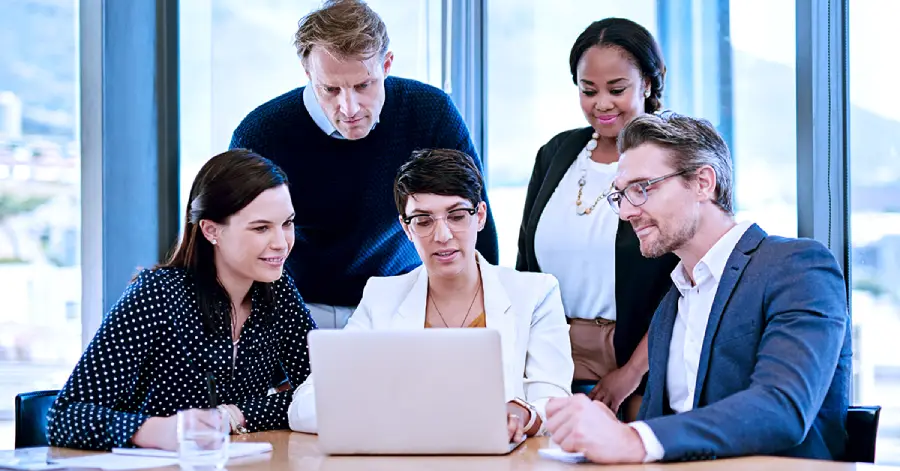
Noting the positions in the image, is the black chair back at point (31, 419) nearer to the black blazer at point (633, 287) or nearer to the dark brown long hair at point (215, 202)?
the dark brown long hair at point (215, 202)

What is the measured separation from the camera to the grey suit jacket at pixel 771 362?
6.07 feet

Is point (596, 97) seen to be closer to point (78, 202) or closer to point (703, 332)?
point (703, 332)

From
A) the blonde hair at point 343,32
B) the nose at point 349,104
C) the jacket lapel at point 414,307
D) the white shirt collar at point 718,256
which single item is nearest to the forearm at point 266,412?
the jacket lapel at point 414,307

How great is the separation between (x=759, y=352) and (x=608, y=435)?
1.23ft

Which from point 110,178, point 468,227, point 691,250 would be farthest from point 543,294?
point 110,178

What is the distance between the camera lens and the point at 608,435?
184 centimetres

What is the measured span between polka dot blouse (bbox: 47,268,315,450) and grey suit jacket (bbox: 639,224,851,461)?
1.04 m

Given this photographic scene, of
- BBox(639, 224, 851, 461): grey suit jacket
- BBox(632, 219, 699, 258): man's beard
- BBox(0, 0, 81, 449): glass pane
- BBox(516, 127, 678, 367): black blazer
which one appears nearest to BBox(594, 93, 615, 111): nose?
BBox(516, 127, 678, 367): black blazer

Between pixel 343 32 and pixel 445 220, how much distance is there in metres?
A: 0.57

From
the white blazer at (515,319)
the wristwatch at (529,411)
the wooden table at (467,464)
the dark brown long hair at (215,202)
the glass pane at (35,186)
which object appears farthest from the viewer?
the glass pane at (35,186)

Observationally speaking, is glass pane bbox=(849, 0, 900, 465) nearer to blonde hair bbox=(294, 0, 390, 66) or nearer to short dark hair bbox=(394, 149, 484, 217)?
short dark hair bbox=(394, 149, 484, 217)

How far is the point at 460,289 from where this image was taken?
8.99ft

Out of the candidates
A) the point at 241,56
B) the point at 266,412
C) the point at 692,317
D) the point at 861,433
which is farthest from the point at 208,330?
the point at 241,56

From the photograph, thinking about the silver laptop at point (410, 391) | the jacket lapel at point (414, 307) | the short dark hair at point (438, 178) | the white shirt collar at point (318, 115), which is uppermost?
the white shirt collar at point (318, 115)
